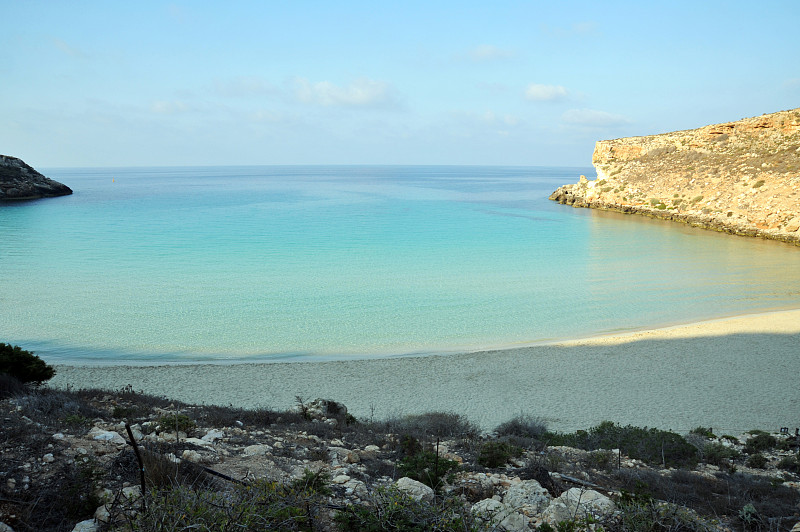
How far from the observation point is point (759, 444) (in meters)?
8.48

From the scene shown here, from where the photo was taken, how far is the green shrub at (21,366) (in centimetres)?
910

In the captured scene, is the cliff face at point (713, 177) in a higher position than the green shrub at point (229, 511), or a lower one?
higher

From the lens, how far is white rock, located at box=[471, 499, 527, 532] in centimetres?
428

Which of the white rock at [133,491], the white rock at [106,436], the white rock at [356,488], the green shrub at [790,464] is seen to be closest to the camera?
the white rock at [133,491]

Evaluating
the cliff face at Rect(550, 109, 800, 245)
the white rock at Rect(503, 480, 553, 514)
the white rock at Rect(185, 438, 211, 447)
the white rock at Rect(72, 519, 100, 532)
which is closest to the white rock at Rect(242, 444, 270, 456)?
the white rock at Rect(185, 438, 211, 447)

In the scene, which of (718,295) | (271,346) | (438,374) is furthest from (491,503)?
(718,295)

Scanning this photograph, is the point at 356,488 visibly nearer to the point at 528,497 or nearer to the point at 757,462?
the point at 528,497

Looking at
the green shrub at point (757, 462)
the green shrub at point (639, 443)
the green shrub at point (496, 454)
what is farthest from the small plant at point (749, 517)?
the green shrub at point (757, 462)

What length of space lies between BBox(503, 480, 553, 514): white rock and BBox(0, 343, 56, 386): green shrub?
8474 millimetres

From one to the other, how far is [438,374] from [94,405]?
8.00m

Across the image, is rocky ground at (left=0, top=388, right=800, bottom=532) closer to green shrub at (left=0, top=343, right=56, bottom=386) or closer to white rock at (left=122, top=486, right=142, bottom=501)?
white rock at (left=122, top=486, right=142, bottom=501)

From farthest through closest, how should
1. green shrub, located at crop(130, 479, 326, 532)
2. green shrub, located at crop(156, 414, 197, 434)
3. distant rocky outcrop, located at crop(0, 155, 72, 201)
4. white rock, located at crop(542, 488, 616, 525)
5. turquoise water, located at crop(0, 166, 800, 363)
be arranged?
Answer: distant rocky outcrop, located at crop(0, 155, 72, 201) < turquoise water, located at crop(0, 166, 800, 363) < green shrub, located at crop(156, 414, 197, 434) < white rock, located at crop(542, 488, 616, 525) < green shrub, located at crop(130, 479, 326, 532)

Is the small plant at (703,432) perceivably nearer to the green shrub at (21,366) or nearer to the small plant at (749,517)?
the small plant at (749,517)

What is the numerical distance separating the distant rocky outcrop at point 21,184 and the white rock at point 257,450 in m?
72.9
